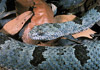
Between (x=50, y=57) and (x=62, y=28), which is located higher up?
(x=62, y=28)

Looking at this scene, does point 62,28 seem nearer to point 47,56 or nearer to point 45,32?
point 45,32

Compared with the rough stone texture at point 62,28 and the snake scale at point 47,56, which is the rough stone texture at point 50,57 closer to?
the snake scale at point 47,56

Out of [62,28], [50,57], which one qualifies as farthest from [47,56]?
[62,28]

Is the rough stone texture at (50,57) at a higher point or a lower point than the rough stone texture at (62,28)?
lower

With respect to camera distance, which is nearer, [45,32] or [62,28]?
[45,32]

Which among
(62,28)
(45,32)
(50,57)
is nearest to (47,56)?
(50,57)

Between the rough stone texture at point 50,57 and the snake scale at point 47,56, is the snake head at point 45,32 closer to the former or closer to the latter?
the snake scale at point 47,56

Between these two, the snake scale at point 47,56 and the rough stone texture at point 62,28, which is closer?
the snake scale at point 47,56

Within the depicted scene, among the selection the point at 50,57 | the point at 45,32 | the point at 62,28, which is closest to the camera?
the point at 50,57

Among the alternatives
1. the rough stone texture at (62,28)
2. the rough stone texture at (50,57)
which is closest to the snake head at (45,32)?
the rough stone texture at (62,28)

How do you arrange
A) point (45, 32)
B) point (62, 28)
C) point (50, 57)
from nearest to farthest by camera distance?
1. point (50, 57)
2. point (45, 32)
3. point (62, 28)

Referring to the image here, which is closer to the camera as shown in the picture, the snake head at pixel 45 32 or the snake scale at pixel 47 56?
the snake scale at pixel 47 56
